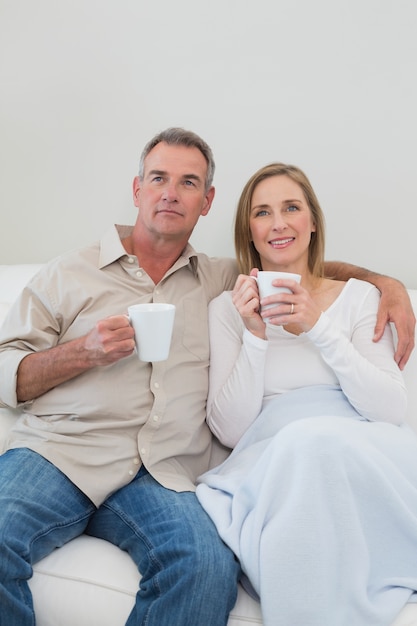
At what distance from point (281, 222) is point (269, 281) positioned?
0.32m

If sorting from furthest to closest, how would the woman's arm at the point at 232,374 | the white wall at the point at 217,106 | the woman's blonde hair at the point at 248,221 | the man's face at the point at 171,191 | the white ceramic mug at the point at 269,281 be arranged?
the white wall at the point at 217,106
the woman's blonde hair at the point at 248,221
the man's face at the point at 171,191
the woman's arm at the point at 232,374
the white ceramic mug at the point at 269,281

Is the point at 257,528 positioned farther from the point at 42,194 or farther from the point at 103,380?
the point at 42,194

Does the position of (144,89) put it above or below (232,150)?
above

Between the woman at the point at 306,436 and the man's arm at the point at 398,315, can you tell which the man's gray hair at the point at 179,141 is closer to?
the woman at the point at 306,436

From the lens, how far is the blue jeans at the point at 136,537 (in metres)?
0.97

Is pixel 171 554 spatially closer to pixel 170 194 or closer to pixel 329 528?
pixel 329 528

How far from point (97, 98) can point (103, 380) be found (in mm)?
1172

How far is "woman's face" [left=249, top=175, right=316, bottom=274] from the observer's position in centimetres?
150

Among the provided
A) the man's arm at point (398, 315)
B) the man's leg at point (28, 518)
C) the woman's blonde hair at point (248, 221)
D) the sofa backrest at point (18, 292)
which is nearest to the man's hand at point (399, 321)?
the man's arm at point (398, 315)

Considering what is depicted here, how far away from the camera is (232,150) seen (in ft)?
6.25

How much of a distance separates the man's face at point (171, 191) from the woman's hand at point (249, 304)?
0.85 feet

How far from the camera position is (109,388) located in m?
1.32

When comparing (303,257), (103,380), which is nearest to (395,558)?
(103,380)

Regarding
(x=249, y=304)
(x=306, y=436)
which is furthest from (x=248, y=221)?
(x=306, y=436)
